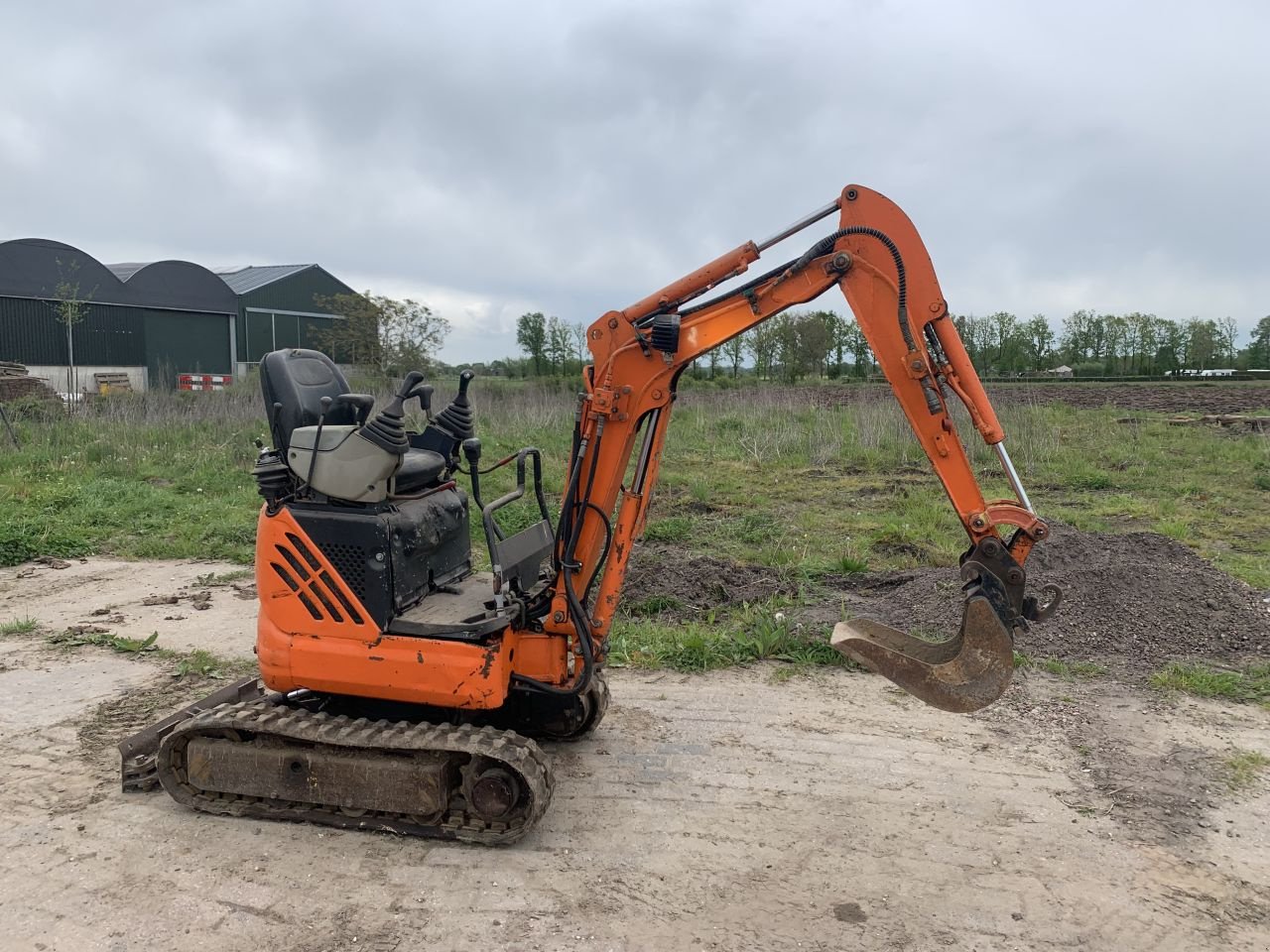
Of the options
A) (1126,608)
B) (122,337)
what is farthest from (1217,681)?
(122,337)

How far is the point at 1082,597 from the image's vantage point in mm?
6992

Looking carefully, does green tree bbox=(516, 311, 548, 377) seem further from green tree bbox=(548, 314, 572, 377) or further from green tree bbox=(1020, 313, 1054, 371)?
green tree bbox=(1020, 313, 1054, 371)

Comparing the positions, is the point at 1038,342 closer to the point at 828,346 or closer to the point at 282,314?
the point at 828,346

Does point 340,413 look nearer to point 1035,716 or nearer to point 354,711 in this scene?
point 354,711

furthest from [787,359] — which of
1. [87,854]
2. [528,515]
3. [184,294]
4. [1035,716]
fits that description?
[87,854]

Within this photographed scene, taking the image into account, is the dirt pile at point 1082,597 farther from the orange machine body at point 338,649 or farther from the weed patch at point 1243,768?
the orange machine body at point 338,649

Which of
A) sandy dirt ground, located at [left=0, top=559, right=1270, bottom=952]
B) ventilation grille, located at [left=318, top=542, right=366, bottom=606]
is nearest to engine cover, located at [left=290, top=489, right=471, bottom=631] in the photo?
ventilation grille, located at [left=318, top=542, right=366, bottom=606]

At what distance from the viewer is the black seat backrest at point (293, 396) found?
4457 mm

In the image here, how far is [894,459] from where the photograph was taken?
573 inches

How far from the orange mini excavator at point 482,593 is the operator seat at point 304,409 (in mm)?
15

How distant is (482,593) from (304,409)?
4.15 feet

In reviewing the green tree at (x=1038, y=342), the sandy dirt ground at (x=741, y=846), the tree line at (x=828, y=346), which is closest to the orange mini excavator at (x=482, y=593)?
the sandy dirt ground at (x=741, y=846)

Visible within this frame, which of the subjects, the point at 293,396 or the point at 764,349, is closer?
the point at 293,396

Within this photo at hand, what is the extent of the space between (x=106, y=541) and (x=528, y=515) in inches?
174
